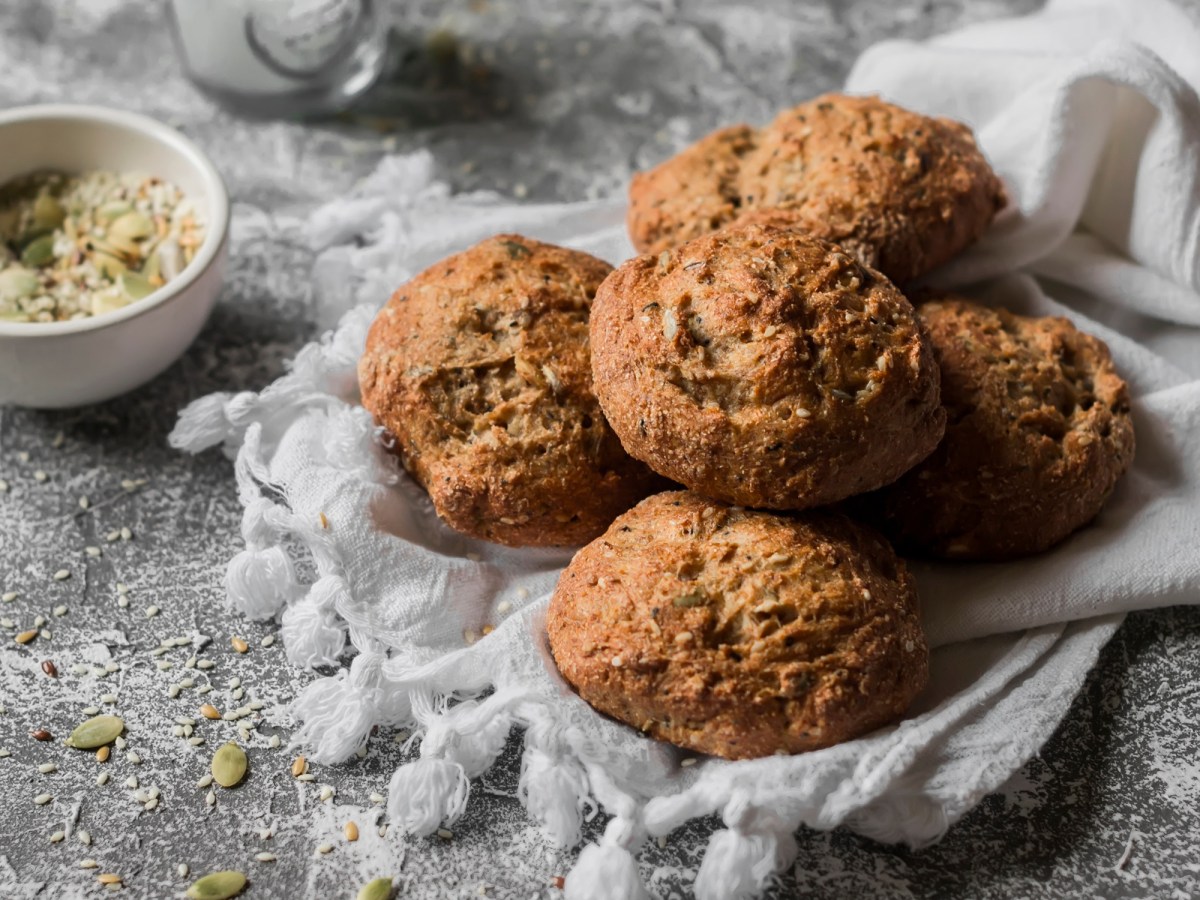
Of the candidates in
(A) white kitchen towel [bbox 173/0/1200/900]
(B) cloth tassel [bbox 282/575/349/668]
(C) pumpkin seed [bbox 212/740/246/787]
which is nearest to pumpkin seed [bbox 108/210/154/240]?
(A) white kitchen towel [bbox 173/0/1200/900]

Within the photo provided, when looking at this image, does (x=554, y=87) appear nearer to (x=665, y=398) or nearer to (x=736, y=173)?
(x=736, y=173)

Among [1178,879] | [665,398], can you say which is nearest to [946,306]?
[665,398]

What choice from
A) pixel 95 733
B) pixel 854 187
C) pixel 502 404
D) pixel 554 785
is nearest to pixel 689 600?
pixel 554 785

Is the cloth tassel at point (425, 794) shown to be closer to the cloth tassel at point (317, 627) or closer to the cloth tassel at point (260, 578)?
the cloth tassel at point (317, 627)

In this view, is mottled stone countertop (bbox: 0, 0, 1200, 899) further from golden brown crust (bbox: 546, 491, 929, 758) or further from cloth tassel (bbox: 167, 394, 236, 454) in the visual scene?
golden brown crust (bbox: 546, 491, 929, 758)

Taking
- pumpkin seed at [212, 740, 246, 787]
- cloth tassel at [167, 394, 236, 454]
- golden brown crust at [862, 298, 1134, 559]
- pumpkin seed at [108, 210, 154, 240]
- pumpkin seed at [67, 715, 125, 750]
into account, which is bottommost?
pumpkin seed at [67, 715, 125, 750]

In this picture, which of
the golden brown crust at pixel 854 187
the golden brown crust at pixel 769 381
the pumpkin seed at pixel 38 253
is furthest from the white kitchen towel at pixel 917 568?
the pumpkin seed at pixel 38 253
